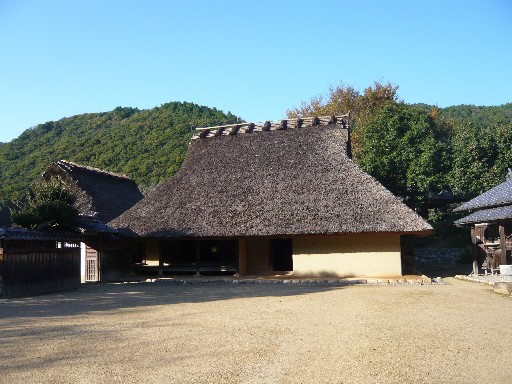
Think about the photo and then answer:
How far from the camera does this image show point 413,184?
76.6 ft

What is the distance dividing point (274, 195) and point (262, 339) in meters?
11.8

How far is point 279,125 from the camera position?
2298cm

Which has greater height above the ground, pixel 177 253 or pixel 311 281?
pixel 177 253

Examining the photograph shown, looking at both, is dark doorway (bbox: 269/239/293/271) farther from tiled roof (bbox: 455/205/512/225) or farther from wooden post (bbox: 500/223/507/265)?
wooden post (bbox: 500/223/507/265)

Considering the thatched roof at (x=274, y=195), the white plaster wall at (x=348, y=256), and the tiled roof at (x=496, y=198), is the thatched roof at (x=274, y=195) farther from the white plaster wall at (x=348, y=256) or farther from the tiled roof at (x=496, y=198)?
the tiled roof at (x=496, y=198)

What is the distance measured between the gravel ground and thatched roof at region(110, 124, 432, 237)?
4648mm

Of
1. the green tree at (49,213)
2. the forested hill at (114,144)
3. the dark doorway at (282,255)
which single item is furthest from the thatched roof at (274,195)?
the forested hill at (114,144)

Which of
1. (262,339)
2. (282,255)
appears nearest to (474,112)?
(282,255)

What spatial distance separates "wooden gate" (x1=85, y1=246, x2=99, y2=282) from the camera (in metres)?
17.9

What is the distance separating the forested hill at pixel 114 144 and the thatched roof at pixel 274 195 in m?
18.7

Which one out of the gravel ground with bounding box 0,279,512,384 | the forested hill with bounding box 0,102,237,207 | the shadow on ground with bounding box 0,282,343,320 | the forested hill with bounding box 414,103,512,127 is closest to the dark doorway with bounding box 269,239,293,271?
the shadow on ground with bounding box 0,282,343,320

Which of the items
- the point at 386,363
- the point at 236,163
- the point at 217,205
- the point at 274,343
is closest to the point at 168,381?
the point at 274,343

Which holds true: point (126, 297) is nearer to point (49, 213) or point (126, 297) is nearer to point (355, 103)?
point (49, 213)

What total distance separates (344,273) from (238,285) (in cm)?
425
